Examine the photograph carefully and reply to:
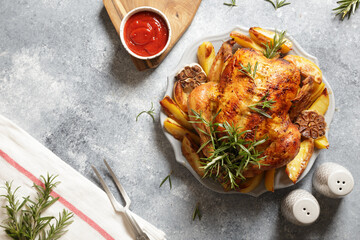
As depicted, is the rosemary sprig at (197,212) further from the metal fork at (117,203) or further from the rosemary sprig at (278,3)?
the rosemary sprig at (278,3)

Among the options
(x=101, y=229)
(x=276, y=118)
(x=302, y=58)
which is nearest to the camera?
(x=276, y=118)

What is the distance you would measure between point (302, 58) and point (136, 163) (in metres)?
1.07

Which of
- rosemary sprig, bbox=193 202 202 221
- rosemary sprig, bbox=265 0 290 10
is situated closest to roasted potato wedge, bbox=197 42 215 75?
rosemary sprig, bbox=265 0 290 10

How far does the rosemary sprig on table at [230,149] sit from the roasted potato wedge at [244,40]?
0.45 meters

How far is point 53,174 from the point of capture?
193 cm

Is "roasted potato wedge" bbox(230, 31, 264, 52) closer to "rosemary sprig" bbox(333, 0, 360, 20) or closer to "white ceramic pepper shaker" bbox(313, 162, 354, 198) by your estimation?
"rosemary sprig" bbox(333, 0, 360, 20)

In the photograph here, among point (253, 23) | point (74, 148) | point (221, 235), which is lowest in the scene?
point (221, 235)

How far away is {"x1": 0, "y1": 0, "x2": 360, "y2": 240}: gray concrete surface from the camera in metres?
1.93

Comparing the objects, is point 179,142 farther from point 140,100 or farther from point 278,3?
point 278,3

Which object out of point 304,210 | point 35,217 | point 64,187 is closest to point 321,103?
point 304,210

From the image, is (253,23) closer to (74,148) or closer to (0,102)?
(74,148)

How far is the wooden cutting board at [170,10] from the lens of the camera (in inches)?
75.5

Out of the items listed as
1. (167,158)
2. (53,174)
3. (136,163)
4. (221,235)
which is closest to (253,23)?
(167,158)

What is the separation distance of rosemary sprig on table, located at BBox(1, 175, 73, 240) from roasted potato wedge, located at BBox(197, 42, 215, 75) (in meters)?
1.04
